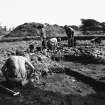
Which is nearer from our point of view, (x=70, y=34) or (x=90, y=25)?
(x=70, y=34)

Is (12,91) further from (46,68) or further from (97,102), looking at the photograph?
(46,68)

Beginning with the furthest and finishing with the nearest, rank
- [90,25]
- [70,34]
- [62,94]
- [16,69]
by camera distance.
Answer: [90,25], [70,34], [62,94], [16,69]

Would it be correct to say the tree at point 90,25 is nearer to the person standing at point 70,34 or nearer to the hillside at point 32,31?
the hillside at point 32,31

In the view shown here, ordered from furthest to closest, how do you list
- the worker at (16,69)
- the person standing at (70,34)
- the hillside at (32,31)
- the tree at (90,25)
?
the tree at (90,25) < the hillside at (32,31) < the person standing at (70,34) < the worker at (16,69)

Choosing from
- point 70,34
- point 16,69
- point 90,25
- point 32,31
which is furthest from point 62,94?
point 90,25

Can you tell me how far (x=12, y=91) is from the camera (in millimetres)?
5270

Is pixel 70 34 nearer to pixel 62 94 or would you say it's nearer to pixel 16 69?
pixel 62 94

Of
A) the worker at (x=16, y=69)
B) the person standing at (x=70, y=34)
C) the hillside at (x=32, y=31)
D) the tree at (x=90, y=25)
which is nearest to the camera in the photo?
the worker at (x=16, y=69)

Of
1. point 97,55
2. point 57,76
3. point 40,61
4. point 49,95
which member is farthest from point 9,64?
point 97,55

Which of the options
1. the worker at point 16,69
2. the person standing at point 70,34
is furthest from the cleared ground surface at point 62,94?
the person standing at point 70,34

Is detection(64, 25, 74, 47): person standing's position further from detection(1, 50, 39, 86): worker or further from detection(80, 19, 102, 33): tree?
detection(80, 19, 102, 33): tree

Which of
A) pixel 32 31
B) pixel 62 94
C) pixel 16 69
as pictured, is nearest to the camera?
pixel 16 69

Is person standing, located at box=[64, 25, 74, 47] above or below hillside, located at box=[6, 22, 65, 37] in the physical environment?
below

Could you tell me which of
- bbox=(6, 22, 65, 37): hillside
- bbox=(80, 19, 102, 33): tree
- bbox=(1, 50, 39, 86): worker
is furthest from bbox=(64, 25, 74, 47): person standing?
bbox=(80, 19, 102, 33): tree
